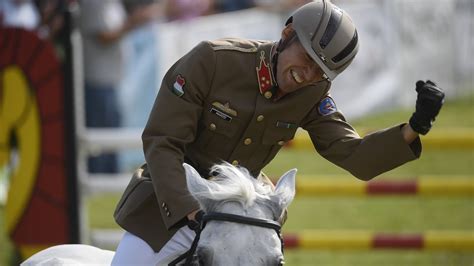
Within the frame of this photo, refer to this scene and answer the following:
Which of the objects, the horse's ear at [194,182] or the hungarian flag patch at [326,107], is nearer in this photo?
the horse's ear at [194,182]

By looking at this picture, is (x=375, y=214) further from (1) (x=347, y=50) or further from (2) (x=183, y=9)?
(1) (x=347, y=50)

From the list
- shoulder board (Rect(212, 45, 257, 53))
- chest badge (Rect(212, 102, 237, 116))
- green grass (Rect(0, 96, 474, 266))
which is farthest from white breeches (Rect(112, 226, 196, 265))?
green grass (Rect(0, 96, 474, 266))

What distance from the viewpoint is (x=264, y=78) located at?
4.57 meters

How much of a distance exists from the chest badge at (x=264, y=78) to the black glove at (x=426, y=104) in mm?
603

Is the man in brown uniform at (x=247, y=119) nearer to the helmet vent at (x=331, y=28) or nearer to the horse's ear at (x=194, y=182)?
the helmet vent at (x=331, y=28)

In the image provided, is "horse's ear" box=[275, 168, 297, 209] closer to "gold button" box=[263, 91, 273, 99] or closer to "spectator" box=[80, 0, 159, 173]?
"gold button" box=[263, 91, 273, 99]

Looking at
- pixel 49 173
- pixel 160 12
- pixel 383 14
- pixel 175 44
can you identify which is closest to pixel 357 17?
pixel 383 14

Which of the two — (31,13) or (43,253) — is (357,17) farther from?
(43,253)

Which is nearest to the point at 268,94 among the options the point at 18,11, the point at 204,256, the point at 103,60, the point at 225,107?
the point at 225,107

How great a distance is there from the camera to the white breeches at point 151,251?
4.25m

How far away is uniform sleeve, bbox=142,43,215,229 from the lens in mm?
4250

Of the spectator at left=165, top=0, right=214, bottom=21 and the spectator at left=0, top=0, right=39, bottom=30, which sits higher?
the spectator at left=0, top=0, right=39, bottom=30

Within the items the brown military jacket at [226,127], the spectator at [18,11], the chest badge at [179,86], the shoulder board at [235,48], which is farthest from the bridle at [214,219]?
the spectator at [18,11]

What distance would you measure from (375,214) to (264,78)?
6974mm
